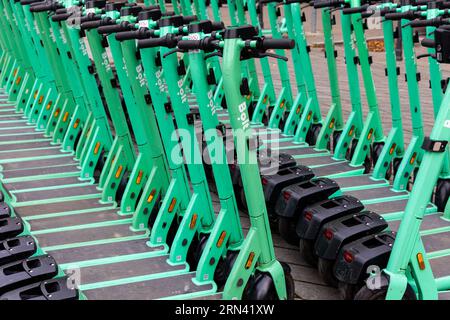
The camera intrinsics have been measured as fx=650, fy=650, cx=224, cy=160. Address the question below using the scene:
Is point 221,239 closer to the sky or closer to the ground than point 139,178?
closer to the ground

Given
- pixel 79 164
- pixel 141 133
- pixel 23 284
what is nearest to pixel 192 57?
pixel 141 133

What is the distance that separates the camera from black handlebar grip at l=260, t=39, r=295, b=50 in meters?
3.18

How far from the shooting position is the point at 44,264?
12.2ft

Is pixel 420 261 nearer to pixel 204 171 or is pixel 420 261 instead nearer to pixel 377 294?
pixel 377 294

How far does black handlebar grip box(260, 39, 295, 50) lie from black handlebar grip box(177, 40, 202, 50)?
1.29 ft

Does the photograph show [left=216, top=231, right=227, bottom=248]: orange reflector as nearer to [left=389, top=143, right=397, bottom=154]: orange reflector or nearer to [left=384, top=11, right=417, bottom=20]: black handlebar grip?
[left=384, top=11, right=417, bottom=20]: black handlebar grip

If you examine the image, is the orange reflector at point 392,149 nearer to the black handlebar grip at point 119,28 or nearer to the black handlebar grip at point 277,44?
the black handlebar grip at point 119,28

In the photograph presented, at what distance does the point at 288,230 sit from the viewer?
15.4ft

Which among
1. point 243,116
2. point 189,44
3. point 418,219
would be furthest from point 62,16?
point 418,219

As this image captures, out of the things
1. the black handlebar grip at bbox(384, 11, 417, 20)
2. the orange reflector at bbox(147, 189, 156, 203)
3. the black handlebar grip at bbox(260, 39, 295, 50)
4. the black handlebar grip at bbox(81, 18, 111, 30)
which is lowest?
the orange reflector at bbox(147, 189, 156, 203)

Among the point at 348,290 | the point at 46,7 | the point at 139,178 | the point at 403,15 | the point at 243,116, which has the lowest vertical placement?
the point at 348,290

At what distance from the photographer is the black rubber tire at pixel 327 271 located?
407cm

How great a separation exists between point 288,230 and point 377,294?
1.28 m

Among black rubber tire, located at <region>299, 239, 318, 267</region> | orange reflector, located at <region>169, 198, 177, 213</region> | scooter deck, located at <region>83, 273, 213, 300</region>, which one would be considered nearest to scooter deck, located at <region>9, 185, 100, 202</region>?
orange reflector, located at <region>169, 198, 177, 213</region>
